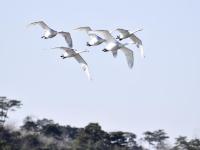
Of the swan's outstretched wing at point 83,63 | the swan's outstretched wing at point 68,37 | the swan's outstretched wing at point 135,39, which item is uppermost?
the swan's outstretched wing at point 135,39

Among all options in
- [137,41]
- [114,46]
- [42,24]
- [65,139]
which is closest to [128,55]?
[114,46]

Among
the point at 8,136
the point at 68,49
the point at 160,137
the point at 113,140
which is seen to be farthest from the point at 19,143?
the point at 68,49

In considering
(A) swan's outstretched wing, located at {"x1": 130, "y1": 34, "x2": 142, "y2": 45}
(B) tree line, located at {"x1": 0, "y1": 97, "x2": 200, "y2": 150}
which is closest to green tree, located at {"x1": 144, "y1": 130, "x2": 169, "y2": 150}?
(B) tree line, located at {"x1": 0, "y1": 97, "x2": 200, "y2": 150}

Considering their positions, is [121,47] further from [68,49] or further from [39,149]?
[39,149]

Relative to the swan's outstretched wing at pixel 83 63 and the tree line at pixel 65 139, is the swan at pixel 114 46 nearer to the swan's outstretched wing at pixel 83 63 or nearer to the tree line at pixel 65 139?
the swan's outstretched wing at pixel 83 63

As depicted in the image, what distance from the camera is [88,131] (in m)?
104

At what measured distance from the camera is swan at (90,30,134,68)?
189 feet

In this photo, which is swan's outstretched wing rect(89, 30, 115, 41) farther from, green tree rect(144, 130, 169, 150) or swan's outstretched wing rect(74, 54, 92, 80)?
green tree rect(144, 130, 169, 150)

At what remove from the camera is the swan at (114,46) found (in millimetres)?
57709

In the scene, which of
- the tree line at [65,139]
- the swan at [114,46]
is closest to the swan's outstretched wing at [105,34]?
the swan at [114,46]

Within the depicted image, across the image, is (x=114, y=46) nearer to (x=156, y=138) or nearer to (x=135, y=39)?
(x=135, y=39)

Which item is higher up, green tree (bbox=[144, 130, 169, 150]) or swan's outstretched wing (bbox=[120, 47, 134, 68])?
green tree (bbox=[144, 130, 169, 150])

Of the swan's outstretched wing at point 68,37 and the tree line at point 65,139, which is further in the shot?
the tree line at point 65,139

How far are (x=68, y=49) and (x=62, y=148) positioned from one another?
134 ft
